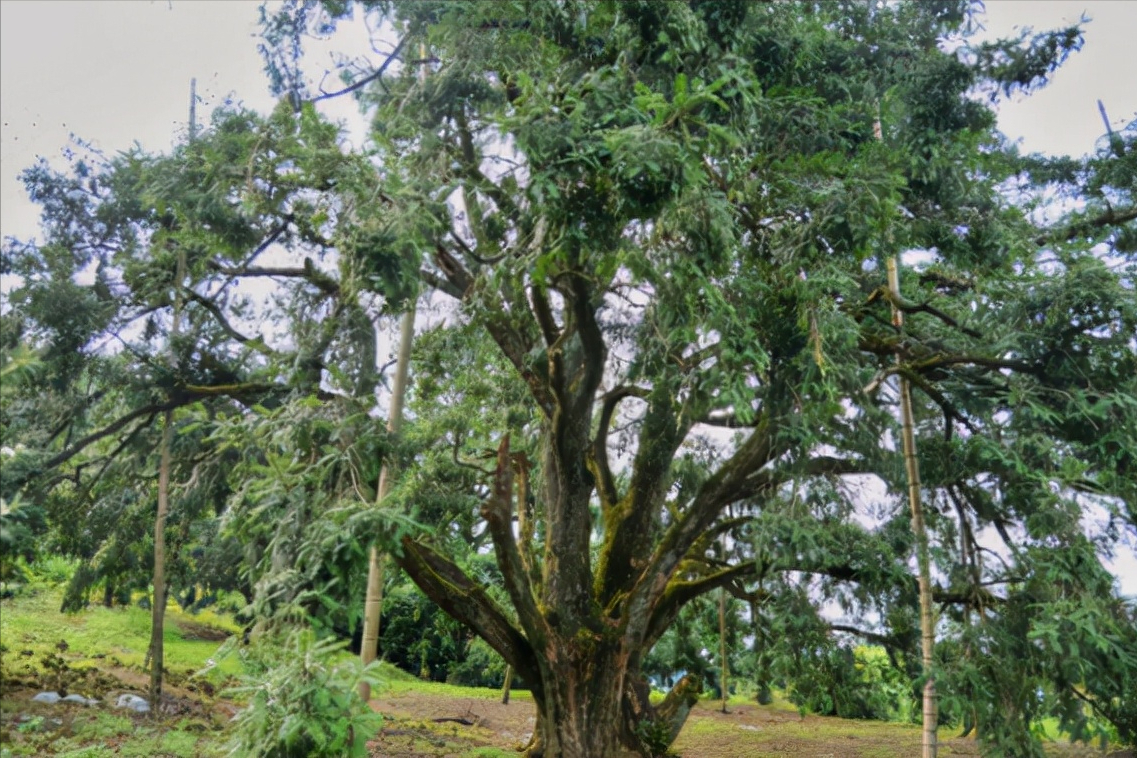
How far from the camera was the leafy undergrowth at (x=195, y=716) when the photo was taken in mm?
7926

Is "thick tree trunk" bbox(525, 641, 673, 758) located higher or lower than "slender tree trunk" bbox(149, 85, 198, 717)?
lower

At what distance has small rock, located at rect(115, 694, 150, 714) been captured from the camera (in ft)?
30.3

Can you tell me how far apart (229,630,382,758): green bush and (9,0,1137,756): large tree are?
931 mm

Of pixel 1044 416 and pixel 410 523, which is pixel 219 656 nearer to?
pixel 410 523

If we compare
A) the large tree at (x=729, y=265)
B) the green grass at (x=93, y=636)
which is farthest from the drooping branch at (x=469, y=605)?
the green grass at (x=93, y=636)

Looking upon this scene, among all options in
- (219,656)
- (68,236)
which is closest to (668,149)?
(219,656)

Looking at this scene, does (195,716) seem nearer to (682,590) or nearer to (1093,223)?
(682,590)

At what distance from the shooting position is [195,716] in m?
9.35

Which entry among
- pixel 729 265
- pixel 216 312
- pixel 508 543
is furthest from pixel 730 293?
pixel 216 312

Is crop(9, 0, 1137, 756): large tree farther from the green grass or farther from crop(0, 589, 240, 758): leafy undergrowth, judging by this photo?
the green grass

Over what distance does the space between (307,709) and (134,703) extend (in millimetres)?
5539

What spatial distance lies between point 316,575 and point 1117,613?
614 cm

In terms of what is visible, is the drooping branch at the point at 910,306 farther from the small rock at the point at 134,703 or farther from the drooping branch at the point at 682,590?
the small rock at the point at 134,703

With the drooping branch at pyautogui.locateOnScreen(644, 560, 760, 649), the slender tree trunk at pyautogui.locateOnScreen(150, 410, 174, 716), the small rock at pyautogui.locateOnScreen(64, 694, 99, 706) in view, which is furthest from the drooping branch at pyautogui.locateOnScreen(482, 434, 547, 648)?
the small rock at pyautogui.locateOnScreen(64, 694, 99, 706)
